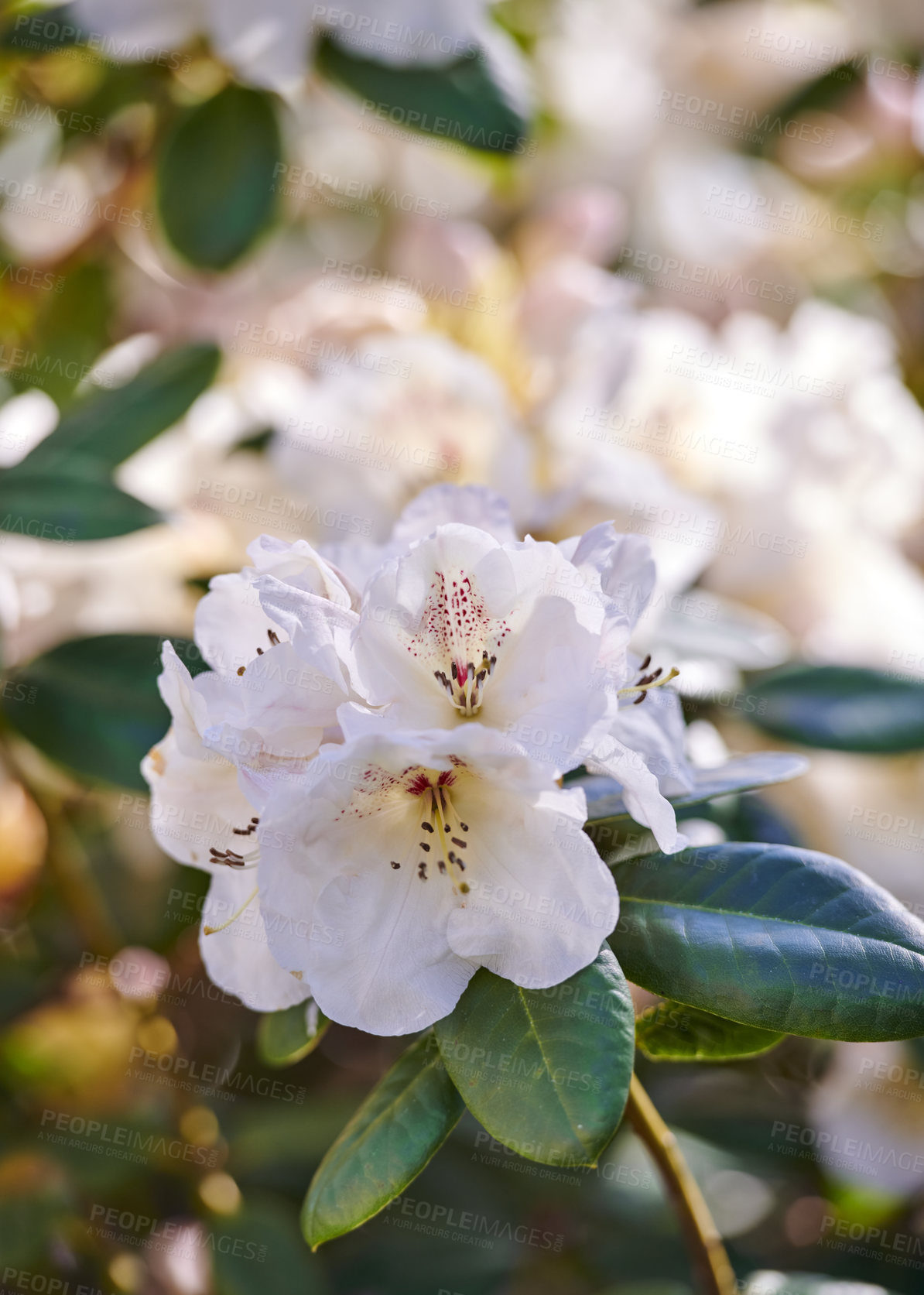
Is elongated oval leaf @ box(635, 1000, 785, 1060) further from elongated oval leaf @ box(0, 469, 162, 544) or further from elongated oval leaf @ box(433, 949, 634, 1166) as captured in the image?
elongated oval leaf @ box(0, 469, 162, 544)

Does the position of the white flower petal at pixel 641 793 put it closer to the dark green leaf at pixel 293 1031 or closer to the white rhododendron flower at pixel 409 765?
the white rhododendron flower at pixel 409 765

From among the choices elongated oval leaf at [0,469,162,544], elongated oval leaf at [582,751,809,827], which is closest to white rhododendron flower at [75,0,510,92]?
elongated oval leaf at [0,469,162,544]

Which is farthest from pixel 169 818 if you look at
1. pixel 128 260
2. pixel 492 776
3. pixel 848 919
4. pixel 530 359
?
pixel 128 260

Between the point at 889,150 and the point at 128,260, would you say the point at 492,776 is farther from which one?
the point at 889,150

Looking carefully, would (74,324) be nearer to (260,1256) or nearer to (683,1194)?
(260,1256)

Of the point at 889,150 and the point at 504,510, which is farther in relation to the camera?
the point at 889,150

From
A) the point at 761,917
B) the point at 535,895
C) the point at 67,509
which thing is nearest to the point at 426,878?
the point at 535,895

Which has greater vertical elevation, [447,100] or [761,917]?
[447,100]
